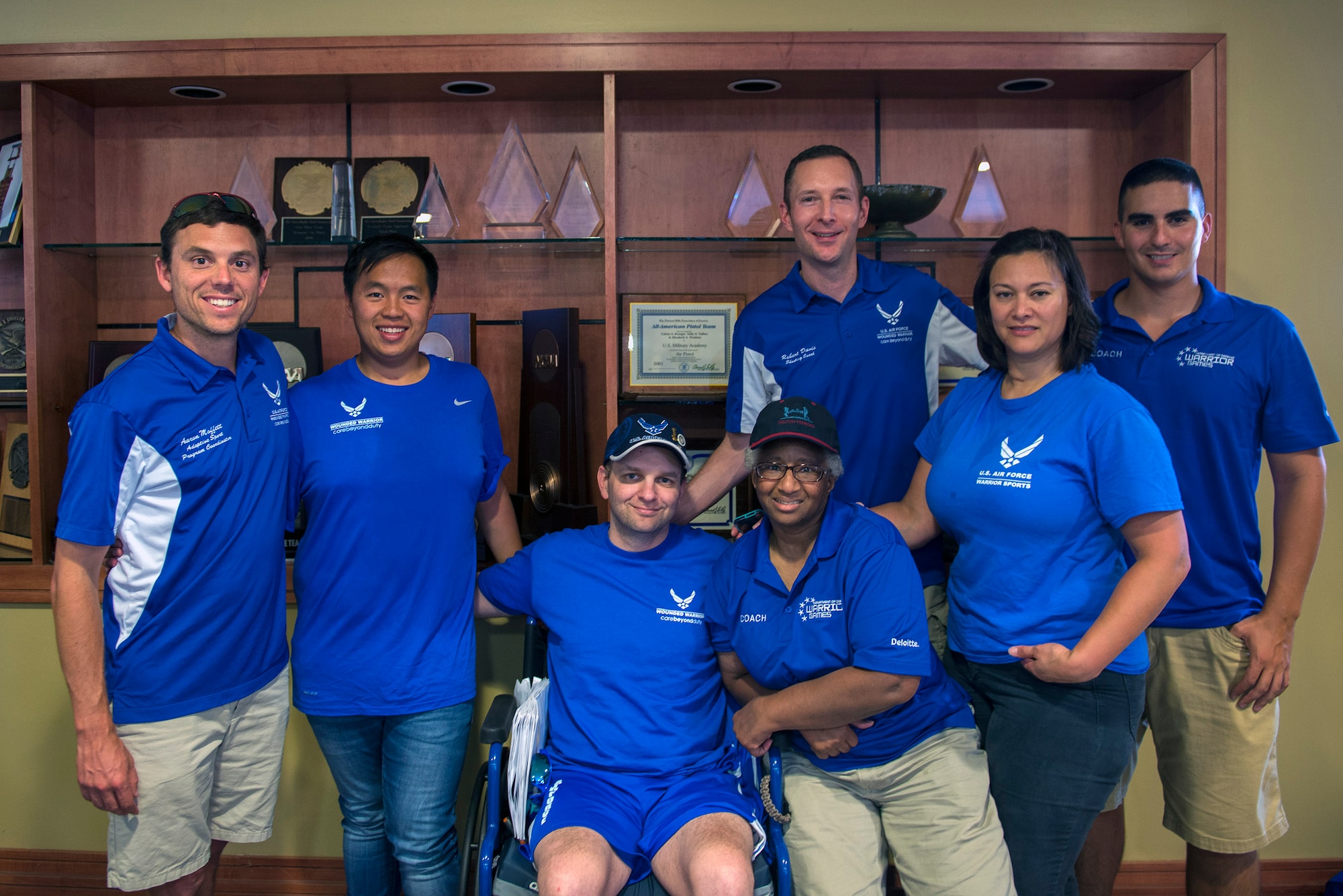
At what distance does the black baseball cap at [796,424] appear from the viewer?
1.85m

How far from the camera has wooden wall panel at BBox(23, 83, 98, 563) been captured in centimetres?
264

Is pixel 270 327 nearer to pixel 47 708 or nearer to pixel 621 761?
pixel 47 708

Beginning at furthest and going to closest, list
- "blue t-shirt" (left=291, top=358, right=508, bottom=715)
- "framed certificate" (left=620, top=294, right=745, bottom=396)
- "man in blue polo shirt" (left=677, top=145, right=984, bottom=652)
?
"framed certificate" (left=620, top=294, right=745, bottom=396) < "man in blue polo shirt" (left=677, top=145, right=984, bottom=652) < "blue t-shirt" (left=291, top=358, right=508, bottom=715)

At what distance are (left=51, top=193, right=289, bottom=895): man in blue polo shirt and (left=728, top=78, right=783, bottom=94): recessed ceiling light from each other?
5.05ft

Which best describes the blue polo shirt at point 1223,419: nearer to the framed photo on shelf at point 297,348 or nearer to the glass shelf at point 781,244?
the glass shelf at point 781,244

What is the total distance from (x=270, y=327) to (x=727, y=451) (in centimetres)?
155

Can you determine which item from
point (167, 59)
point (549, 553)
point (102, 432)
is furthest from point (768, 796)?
point (167, 59)

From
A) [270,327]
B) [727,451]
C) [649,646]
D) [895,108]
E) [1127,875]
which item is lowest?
[1127,875]

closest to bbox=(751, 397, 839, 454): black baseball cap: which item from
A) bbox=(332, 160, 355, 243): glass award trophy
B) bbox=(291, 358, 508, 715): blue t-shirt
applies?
bbox=(291, 358, 508, 715): blue t-shirt

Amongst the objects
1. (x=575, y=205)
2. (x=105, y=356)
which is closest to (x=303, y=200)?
(x=105, y=356)

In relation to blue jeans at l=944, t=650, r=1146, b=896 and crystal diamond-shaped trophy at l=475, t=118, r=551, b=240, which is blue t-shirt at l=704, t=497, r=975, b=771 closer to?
blue jeans at l=944, t=650, r=1146, b=896

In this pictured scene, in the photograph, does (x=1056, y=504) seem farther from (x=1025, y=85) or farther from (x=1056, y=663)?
(x=1025, y=85)

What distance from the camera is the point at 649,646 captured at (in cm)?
199

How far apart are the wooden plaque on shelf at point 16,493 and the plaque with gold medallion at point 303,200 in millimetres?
1044
